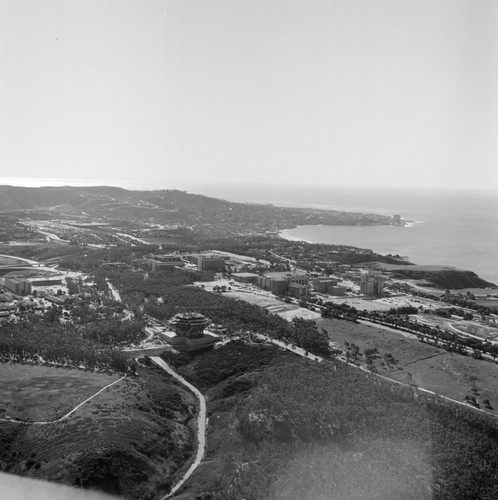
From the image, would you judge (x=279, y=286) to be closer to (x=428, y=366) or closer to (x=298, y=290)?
(x=298, y=290)

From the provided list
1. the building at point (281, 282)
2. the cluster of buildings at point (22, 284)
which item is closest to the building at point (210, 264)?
the building at point (281, 282)

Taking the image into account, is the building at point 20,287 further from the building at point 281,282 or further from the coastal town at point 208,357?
the building at point 281,282

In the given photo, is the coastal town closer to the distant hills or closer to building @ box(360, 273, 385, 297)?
building @ box(360, 273, 385, 297)

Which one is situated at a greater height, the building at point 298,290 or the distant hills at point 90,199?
the distant hills at point 90,199

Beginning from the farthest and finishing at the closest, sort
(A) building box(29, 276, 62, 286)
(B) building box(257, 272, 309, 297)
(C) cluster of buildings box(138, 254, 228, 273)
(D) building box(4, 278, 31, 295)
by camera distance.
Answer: (C) cluster of buildings box(138, 254, 228, 273) < (A) building box(29, 276, 62, 286) < (B) building box(257, 272, 309, 297) < (D) building box(4, 278, 31, 295)

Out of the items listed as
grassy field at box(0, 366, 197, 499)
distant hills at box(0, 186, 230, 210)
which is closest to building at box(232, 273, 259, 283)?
grassy field at box(0, 366, 197, 499)

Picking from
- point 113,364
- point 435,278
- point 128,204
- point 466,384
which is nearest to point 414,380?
point 466,384
